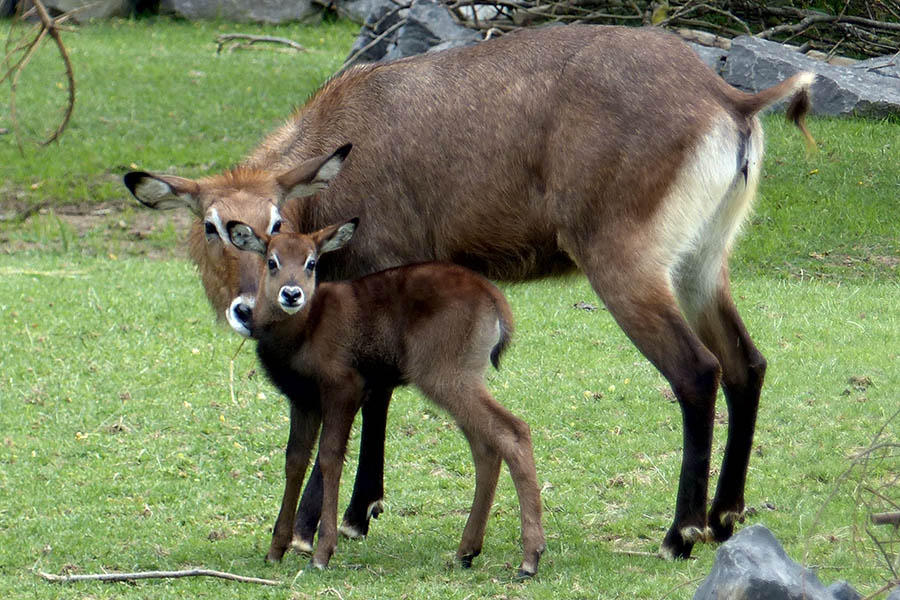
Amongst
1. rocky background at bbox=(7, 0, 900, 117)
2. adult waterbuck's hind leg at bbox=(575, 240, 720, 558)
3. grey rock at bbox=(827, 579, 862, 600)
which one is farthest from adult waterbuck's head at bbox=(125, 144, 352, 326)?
rocky background at bbox=(7, 0, 900, 117)

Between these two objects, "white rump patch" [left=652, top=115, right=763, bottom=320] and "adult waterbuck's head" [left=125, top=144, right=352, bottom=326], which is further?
"adult waterbuck's head" [left=125, top=144, right=352, bottom=326]

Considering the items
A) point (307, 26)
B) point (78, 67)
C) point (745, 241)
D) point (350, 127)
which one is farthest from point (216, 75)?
point (350, 127)

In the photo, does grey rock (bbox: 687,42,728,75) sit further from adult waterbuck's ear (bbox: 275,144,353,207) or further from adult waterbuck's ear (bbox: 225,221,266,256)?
adult waterbuck's ear (bbox: 225,221,266,256)

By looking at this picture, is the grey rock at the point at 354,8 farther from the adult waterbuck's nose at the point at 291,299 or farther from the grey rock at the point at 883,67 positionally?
the adult waterbuck's nose at the point at 291,299

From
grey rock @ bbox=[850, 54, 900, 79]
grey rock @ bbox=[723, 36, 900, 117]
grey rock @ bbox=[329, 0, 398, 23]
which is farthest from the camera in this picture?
Answer: grey rock @ bbox=[329, 0, 398, 23]

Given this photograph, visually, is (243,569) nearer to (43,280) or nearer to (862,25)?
(43,280)

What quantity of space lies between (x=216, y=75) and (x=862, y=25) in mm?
7738

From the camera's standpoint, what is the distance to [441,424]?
618 cm

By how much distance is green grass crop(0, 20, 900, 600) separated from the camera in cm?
441

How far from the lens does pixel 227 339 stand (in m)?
7.43

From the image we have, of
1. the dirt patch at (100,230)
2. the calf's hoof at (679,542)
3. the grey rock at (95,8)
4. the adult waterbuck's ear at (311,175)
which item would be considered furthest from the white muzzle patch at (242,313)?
the grey rock at (95,8)

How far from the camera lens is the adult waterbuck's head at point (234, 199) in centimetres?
466

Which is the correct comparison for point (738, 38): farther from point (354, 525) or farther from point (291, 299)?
point (291, 299)

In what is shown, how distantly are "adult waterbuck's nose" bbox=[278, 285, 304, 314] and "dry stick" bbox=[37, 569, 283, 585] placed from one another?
0.90 metres
